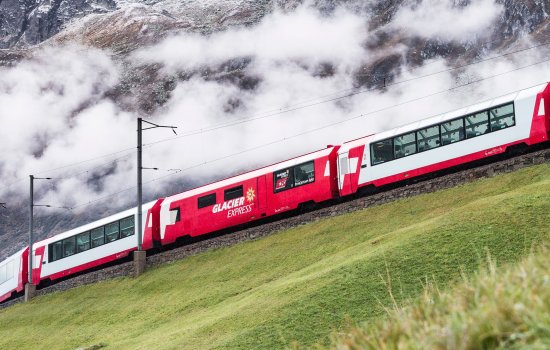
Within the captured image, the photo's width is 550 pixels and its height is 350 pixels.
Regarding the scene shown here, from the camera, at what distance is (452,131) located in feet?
101

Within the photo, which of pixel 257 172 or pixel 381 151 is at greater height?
pixel 381 151

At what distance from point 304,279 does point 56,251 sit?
29812mm

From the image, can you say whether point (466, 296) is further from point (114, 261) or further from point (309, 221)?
point (114, 261)

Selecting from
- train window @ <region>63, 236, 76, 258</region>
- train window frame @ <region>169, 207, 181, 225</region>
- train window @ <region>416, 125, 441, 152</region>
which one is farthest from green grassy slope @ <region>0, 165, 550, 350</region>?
train window @ <region>63, 236, 76, 258</region>

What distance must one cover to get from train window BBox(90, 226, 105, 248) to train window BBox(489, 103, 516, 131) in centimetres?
2324

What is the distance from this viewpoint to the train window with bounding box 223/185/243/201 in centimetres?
3697

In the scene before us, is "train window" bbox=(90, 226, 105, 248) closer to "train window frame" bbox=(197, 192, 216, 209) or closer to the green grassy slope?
the green grassy slope

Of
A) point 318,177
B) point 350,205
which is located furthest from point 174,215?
point 350,205

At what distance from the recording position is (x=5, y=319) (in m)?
36.2

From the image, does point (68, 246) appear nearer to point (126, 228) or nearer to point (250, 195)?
point (126, 228)

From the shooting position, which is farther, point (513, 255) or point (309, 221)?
point (309, 221)

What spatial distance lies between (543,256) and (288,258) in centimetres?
2134

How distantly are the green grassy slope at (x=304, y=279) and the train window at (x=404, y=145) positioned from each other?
3.37 meters

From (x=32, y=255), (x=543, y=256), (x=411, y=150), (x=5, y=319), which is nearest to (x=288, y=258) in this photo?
(x=411, y=150)
